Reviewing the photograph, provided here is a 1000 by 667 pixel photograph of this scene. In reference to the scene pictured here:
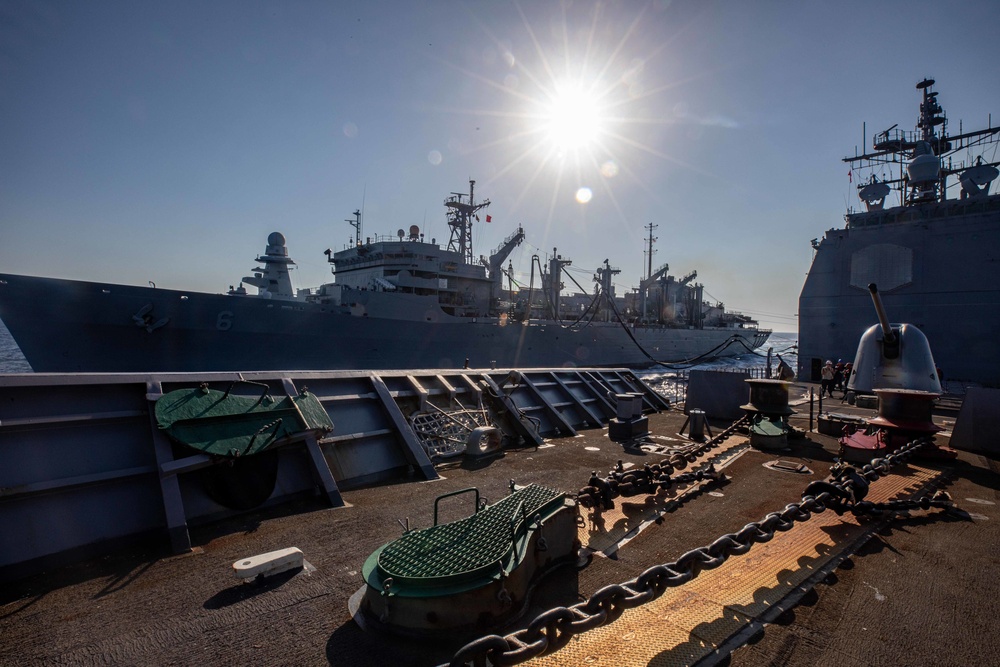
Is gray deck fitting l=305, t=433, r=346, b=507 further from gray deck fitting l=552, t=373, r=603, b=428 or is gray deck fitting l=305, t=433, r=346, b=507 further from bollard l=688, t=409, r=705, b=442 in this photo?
bollard l=688, t=409, r=705, b=442

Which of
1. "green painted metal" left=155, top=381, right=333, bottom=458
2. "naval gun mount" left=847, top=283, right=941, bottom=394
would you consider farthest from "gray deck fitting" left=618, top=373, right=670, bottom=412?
"green painted metal" left=155, top=381, right=333, bottom=458

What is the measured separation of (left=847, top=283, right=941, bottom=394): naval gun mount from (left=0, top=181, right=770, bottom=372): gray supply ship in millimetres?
8207

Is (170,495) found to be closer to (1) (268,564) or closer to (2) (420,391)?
(1) (268,564)

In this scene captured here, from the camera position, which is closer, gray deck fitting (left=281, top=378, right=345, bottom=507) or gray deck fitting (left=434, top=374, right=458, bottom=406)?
gray deck fitting (left=281, top=378, right=345, bottom=507)

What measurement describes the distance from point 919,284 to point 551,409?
19952 millimetres

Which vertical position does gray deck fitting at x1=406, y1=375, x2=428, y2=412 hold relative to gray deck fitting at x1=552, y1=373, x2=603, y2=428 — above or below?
above

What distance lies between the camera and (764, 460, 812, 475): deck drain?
5.86 metres

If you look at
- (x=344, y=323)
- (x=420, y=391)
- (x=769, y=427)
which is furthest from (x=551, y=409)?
(x=344, y=323)

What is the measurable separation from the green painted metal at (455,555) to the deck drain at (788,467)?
4.42 m

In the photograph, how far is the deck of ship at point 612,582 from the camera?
2.23m

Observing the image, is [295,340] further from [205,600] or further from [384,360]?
[205,600]

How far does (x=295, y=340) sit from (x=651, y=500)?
66.9 ft

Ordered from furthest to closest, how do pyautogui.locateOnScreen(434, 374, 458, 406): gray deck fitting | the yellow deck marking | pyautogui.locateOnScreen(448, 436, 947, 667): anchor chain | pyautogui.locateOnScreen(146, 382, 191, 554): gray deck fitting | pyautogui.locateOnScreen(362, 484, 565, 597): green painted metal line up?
pyautogui.locateOnScreen(434, 374, 458, 406): gray deck fitting, pyautogui.locateOnScreen(146, 382, 191, 554): gray deck fitting, pyautogui.locateOnScreen(362, 484, 565, 597): green painted metal, the yellow deck marking, pyautogui.locateOnScreen(448, 436, 947, 667): anchor chain

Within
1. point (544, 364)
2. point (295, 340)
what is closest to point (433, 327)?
point (295, 340)
